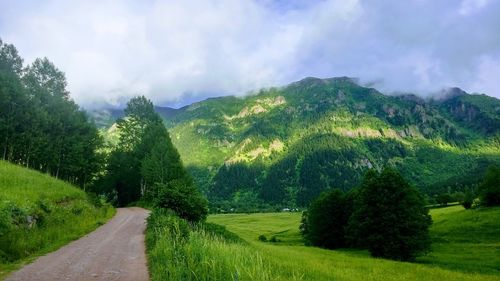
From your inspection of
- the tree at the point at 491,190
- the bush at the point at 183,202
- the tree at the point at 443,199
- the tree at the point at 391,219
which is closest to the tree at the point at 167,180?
the bush at the point at 183,202

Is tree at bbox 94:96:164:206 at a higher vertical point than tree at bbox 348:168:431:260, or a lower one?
higher

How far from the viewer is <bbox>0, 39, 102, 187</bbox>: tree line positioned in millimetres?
62125

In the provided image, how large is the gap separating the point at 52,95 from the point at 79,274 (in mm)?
63458

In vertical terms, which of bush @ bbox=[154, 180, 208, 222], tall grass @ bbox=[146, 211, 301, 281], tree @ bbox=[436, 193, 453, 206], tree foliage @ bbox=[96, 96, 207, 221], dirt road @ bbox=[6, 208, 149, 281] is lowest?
dirt road @ bbox=[6, 208, 149, 281]

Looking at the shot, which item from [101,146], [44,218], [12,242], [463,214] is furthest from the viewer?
[463,214]

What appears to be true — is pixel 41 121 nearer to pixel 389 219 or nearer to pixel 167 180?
pixel 167 180

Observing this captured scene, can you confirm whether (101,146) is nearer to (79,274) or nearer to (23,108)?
(23,108)

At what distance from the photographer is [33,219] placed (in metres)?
28.8

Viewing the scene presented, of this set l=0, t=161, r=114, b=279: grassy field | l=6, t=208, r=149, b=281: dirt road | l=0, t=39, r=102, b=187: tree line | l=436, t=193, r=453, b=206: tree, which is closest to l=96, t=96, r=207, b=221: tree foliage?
l=0, t=39, r=102, b=187: tree line

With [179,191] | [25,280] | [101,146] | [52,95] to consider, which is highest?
Answer: [52,95]

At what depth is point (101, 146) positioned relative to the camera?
279ft

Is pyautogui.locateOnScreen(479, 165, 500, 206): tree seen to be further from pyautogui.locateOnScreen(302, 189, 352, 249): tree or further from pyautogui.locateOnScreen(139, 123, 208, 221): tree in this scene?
pyautogui.locateOnScreen(139, 123, 208, 221): tree

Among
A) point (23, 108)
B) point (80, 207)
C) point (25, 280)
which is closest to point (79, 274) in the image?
point (25, 280)

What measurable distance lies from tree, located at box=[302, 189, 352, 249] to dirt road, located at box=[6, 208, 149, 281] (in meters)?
59.7
